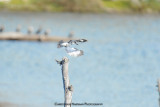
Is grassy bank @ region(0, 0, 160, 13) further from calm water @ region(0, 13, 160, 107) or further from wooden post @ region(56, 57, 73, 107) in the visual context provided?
wooden post @ region(56, 57, 73, 107)

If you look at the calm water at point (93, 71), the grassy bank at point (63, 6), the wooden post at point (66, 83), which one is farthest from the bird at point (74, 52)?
the grassy bank at point (63, 6)

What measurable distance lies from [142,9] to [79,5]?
16.5 m

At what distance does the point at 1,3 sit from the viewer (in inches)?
5098

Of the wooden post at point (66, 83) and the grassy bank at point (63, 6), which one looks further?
the grassy bank at point (63, 6)

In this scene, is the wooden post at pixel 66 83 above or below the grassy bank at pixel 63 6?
below

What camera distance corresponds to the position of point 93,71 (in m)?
46.9

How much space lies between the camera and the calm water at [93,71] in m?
34.3

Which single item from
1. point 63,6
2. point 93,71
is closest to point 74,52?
point 93,71

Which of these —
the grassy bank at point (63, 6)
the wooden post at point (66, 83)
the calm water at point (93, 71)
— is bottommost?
the wooden post at point (66, 83)

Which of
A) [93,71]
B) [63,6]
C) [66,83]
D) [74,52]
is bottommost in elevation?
[66,83]

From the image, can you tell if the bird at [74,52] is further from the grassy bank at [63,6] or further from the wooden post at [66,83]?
the grassy bank at [63,6]

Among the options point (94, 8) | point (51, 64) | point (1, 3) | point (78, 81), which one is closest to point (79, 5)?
point (94, 8)

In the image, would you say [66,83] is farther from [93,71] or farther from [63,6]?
[63,6]

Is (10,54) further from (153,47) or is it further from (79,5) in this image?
(79,5)
